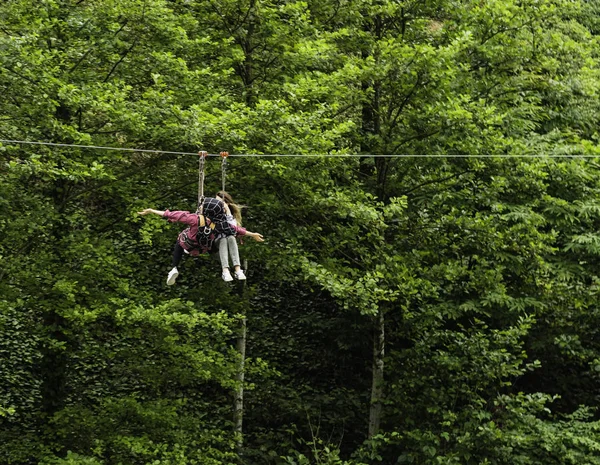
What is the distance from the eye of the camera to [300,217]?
47.2 ft

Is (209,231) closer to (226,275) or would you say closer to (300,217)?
(226,275)

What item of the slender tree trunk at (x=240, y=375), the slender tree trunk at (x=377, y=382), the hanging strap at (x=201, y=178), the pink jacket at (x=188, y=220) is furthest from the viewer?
the slender tree trunk at (x=377, y=382)

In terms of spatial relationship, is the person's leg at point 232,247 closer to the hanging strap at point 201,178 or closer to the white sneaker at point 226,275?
the white sneaker at point 226,275

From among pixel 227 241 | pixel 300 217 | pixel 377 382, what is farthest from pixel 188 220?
pixel 377 382

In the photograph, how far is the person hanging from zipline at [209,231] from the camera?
33.6 ft

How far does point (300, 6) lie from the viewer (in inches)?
560

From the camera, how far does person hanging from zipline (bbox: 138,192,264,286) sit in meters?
10.2

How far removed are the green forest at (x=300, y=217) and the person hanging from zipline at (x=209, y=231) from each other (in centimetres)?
182

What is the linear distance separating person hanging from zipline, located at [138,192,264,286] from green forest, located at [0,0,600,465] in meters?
1.82

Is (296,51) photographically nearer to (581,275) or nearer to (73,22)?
(73,22)

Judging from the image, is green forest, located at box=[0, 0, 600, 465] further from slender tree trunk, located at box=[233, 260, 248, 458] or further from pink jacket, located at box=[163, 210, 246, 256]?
pink jacket, located at box=[163, 210, 246, 256]

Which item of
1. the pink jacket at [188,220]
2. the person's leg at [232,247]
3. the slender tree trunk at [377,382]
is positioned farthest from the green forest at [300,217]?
the person's leg at [232,247]

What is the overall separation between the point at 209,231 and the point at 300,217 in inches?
165

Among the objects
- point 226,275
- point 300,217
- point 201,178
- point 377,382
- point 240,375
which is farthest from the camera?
point 377,382
